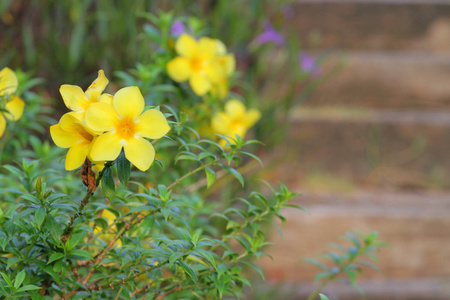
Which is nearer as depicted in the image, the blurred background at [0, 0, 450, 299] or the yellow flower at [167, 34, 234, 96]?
the yellow flower at [167, 34, 234, 96]

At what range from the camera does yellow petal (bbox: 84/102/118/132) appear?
551 mm

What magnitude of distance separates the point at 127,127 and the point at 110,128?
0.06 feet

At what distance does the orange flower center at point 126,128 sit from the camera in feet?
1.84

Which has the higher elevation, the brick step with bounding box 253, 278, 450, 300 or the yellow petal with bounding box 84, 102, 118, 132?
the brick step with bounding box 253, 278, 450, 300

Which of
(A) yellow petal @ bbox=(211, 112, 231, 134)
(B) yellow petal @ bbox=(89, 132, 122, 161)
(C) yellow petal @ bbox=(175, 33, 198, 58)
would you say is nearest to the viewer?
(B) yellow petal @ bbox=(89, 132, 122, 161)

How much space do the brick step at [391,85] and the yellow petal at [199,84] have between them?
3.98ft

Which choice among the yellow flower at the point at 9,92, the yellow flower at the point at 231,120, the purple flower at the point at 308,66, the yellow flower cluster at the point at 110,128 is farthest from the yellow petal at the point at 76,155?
the purple flower at the point at 308,66

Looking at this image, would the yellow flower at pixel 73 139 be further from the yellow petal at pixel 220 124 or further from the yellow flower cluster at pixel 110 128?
the yellow petal at pixel 220 124

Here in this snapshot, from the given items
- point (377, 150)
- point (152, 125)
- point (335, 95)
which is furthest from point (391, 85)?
point (152, 125)

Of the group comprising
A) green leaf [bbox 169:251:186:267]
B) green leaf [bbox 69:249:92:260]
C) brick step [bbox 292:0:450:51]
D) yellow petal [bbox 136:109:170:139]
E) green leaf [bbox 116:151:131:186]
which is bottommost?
green leaf [bbox 69:249:92:260]

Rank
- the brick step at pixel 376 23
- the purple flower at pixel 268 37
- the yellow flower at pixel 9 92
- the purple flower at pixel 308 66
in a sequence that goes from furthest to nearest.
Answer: the brick step at pixel 376 23 → the purple flower at pixel 308 66 → the purple flower at pixel 268 37 → the yellow flower at pixel 9 92

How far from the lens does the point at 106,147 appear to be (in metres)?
0.55

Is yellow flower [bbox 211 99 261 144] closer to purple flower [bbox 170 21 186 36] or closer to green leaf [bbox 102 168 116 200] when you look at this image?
purple flower [bbox 170 21 186 36]

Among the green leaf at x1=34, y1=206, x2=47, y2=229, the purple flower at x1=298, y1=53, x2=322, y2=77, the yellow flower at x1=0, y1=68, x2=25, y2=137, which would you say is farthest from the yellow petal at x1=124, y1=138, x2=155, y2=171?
the purple flower at x1=298, y1=53, x2=322, y2=77
